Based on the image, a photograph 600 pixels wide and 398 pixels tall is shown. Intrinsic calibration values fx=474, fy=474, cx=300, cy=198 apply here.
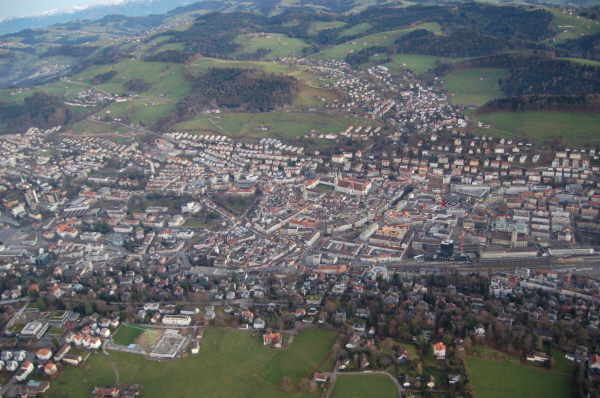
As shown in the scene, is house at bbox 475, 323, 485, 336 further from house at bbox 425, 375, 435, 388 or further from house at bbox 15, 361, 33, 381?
house at bbox 15, 361, 33, 381

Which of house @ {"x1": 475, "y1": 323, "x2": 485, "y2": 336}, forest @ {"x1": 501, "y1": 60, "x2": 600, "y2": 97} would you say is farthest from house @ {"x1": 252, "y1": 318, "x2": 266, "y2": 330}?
forest @ {"x1": 501, "y1": 60, "x2": 600, "y2": 97}

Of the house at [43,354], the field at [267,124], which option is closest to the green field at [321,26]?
the field at [267,124]

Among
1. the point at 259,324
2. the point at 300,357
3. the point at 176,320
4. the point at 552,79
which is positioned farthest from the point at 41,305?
the point at 552,79

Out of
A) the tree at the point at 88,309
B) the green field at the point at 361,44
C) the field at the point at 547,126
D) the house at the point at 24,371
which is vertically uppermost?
the green field at the point at 361,44

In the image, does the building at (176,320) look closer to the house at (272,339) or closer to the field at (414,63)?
the house at (272,339)

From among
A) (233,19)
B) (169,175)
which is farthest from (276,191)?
(233,19)

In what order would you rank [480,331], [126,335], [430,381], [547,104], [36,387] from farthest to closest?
[547,104] < [126,335] < [480,331] < [36,387] < [430,381]

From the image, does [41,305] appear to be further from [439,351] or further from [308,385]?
[439,351]
